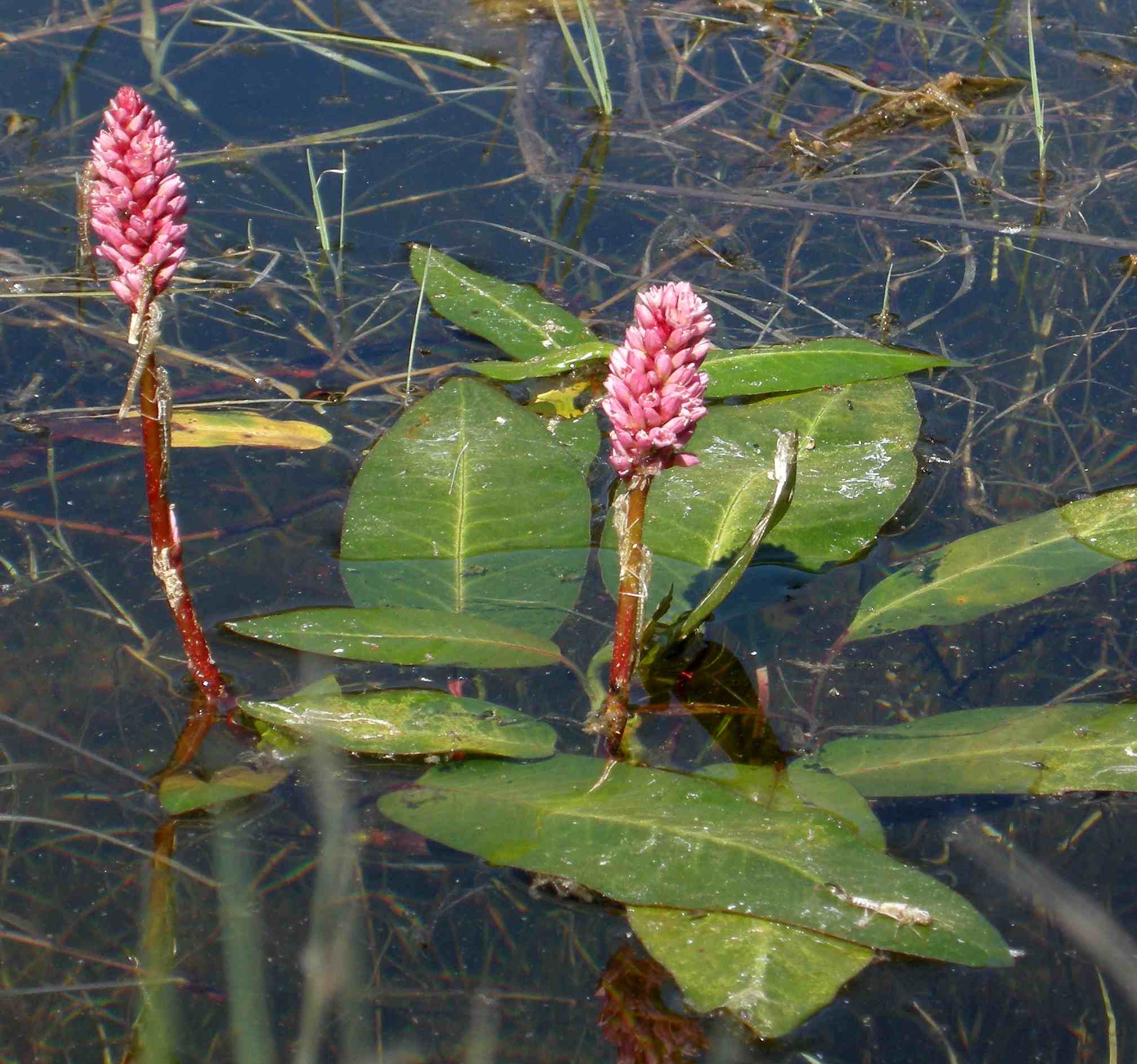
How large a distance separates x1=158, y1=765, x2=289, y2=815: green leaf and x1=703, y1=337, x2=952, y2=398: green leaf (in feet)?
3.77

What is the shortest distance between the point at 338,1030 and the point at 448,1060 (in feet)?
0.47

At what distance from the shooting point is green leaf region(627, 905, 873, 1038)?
1.49 meters

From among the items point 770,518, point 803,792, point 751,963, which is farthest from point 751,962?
point 770,518

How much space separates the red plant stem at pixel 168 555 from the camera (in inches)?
67.2

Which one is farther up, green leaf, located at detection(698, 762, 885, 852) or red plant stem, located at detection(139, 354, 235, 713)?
red plant stem, located at detection(139, 354, 235, 713)

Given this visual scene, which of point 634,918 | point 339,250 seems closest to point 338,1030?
point 634,918

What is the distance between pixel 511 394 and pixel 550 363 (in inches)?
4.6

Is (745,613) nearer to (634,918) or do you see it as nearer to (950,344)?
(634,918)

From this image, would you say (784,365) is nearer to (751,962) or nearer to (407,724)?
(407,724)

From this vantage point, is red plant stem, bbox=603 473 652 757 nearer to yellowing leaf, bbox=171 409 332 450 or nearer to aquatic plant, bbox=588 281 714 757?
aquatic plant, bbox=588 281 714 757

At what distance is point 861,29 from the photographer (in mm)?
3791

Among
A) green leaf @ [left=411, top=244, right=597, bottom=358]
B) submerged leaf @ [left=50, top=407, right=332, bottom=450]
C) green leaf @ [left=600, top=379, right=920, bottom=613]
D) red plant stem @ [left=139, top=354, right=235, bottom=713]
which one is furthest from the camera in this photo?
green leaf @ [left=411, top=244, right=597, bottom=358]

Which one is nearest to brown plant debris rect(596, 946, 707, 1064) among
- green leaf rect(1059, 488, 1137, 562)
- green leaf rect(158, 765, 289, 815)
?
green leaf rect(158, 765, 289, 815)

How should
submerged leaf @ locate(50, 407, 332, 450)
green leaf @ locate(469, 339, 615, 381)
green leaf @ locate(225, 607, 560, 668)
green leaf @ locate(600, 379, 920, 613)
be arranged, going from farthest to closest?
green leaf @ locate(469, 339, 615, 381) < submerged leaf @ locate(50, 407, 332, 450) < green leaf @ locate(600, 379, 920, 613) < green leaf @ locate(225, 607, 560, 668)
